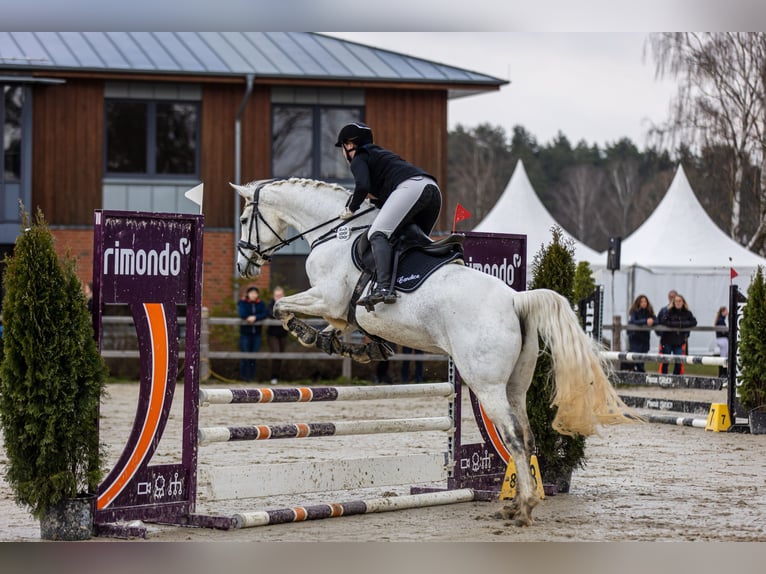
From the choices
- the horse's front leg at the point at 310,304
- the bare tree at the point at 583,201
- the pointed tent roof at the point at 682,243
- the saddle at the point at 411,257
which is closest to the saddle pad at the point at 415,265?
the saddle at the point at 411,257

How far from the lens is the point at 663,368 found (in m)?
16.8

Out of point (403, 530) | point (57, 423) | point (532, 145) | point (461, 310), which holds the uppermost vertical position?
point (532, 145)

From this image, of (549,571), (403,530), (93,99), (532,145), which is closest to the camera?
(549,571)

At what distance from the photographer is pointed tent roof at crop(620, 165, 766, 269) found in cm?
2119

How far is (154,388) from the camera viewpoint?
6180 mm

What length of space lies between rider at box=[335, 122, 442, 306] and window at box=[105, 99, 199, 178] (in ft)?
43.5

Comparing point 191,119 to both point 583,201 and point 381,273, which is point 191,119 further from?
point 583,201

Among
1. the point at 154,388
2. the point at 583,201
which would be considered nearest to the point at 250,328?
the point at 154,388

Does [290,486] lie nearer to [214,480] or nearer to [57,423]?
[214,480]

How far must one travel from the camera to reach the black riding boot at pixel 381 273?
6449mm

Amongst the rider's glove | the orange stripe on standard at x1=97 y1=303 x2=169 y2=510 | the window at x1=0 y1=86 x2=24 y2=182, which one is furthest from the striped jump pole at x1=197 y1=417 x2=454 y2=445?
the window at x1=0 y1=86 x2=24 y2=182

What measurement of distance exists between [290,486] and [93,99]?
13.8 m

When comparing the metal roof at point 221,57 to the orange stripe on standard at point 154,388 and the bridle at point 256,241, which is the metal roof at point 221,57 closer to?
the bridle at point 256,241

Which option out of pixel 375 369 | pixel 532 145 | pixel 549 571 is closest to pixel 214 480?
pixel 549 571
